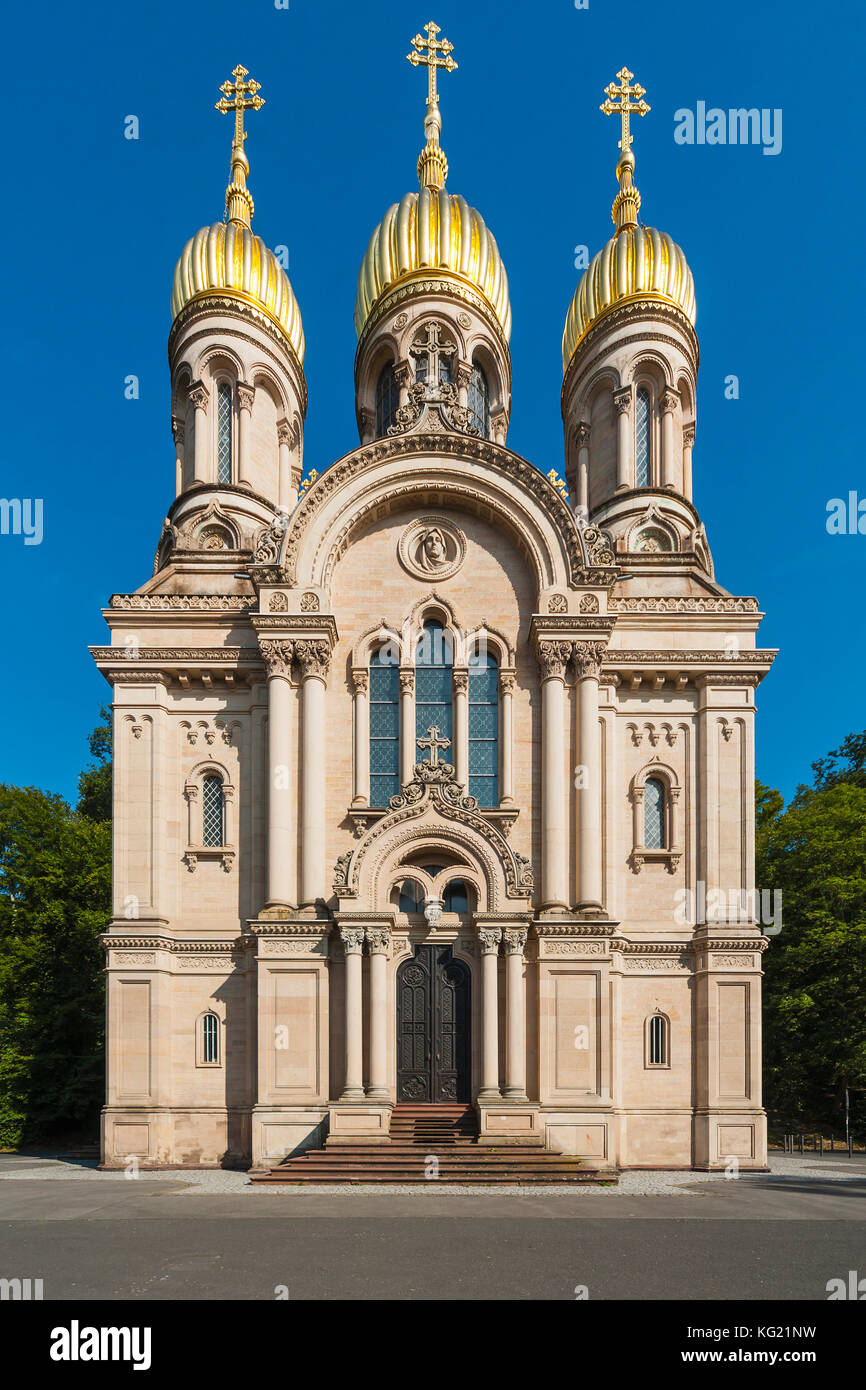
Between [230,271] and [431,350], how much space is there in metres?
6.66

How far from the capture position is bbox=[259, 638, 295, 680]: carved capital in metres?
28.2

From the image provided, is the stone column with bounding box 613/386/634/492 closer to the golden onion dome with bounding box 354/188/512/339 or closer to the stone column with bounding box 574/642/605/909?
the golden onion dome with bounding box 354/188/512/339

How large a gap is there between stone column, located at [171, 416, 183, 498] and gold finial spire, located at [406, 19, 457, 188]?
11.6 meters

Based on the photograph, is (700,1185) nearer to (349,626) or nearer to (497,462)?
(349,626)

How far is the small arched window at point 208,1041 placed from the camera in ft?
90.5

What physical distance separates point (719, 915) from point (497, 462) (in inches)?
471

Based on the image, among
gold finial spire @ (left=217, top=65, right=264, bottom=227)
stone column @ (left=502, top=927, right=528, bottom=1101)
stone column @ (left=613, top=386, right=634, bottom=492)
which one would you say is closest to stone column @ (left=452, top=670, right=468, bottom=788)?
stone column @ (left=502, top=927, right=528, bottom=1101)

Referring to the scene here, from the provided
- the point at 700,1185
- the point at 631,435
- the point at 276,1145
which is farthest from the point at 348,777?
the point at 631,435

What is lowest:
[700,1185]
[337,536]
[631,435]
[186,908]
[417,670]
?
[700,1185]

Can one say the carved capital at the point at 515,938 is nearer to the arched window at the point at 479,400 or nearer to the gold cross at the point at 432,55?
the arched window at the point at 479,400

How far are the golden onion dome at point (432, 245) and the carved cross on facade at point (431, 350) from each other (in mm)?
2073

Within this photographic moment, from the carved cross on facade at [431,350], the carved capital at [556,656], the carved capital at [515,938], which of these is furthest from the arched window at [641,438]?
the carved capital at [515,938]

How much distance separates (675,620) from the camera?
2917 centimetres

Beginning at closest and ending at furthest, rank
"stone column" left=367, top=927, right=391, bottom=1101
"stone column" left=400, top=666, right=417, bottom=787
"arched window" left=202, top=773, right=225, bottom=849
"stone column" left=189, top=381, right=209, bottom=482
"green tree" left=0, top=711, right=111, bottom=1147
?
1. "stone column" left=367, top=927, right=391, bottom=1101
2. "stone column" left=400, top=666, right=417, bottom=787
3. "arched window" left=202, top=773, right=225, bottom=849
4. "stone column" left=189, top=381, right=209, bottom=482
5. "green tree" left=0, top=711, right=111, bottom=1147
